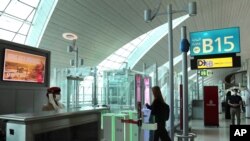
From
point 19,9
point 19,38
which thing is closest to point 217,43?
point 19,9

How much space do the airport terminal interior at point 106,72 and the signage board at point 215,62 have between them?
2 centimetres

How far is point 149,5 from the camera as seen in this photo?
45.5 feet

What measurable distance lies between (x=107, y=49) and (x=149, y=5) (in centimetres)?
671

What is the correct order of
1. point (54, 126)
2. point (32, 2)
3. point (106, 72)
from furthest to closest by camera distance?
point (32, 2) < point (106, 72) < point (54, 126)

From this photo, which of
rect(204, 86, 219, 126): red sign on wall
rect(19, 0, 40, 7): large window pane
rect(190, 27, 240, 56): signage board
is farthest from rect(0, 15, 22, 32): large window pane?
rect(190, 27, 240, 56): signage board

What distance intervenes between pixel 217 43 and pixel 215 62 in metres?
0.49

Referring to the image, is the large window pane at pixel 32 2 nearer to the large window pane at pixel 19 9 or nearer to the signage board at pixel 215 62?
the large window pane at pixel 19 9

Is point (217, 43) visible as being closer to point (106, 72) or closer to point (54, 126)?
point (106, 72)

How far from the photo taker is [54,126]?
3.00 m

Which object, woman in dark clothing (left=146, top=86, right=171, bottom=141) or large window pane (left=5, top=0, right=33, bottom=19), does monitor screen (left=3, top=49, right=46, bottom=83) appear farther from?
large window pane (left=5, top=0, right=33, bottom=19)

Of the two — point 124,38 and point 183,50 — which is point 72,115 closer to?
point 183,50

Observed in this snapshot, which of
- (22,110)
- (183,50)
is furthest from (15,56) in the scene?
(183,50)

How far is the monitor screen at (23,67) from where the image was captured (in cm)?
490

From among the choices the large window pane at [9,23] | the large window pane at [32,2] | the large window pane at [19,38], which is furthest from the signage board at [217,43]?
the large window pane at [19,38]
